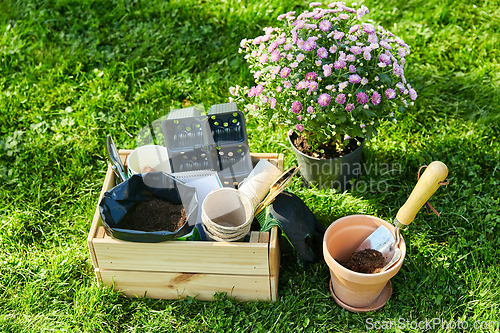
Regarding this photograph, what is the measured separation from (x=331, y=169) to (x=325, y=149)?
0.42 ft

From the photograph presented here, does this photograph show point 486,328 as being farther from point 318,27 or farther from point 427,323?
point 318,27

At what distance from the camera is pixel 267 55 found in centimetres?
232

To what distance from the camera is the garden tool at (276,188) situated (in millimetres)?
2068

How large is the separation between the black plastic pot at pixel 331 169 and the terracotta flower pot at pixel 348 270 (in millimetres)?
401

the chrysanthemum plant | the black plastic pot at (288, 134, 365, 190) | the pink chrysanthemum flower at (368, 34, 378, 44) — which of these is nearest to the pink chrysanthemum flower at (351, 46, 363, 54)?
the chrysanthemum plant

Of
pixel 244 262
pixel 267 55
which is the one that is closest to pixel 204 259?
pixel 244 262

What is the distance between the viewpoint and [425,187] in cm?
188

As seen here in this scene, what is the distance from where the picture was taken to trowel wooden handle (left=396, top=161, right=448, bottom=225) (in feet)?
6.05

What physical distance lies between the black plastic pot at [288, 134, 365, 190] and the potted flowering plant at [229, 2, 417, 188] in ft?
0.61

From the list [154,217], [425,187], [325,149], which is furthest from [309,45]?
[154,217]

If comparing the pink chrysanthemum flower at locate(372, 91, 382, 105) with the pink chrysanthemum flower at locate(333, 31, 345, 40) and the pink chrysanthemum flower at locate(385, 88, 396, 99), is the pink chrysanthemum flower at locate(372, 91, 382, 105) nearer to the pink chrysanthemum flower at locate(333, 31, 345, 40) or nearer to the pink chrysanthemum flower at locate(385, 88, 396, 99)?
the pink chrysanthemum flower at locate(385, 88, 396, 99)

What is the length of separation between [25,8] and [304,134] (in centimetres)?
293

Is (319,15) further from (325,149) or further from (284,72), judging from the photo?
(325,149)

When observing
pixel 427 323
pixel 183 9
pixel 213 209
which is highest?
pixel 183 9
